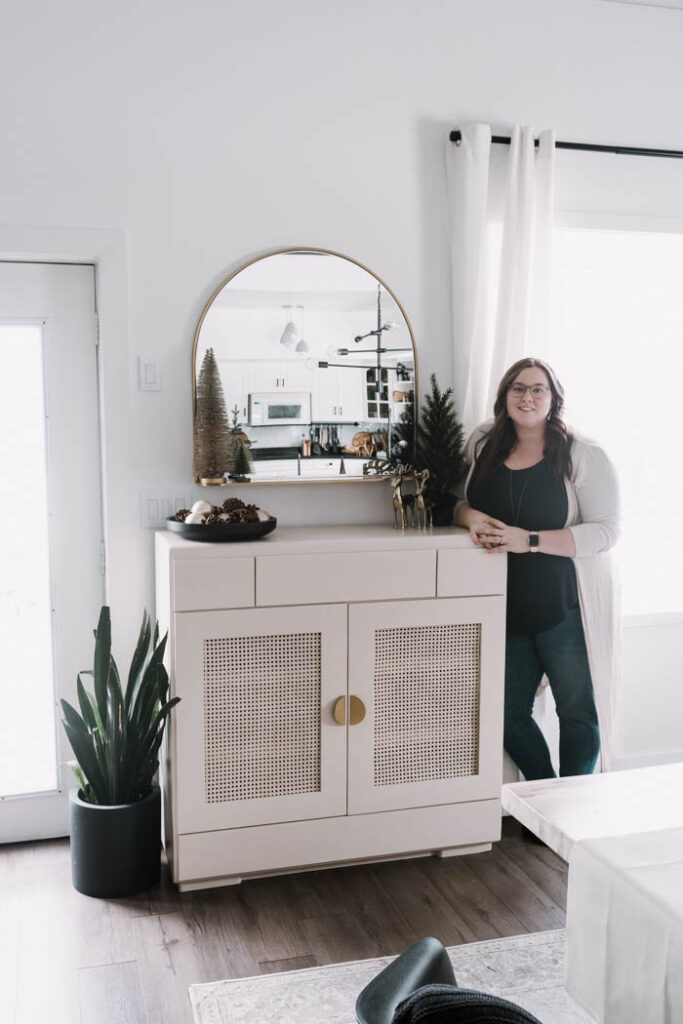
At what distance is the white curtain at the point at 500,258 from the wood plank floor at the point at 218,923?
1.50 m

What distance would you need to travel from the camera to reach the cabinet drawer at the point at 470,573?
9.46ft

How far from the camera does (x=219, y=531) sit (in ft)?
8.92

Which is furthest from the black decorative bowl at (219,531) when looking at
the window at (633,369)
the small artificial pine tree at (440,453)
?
the window at (633,369)

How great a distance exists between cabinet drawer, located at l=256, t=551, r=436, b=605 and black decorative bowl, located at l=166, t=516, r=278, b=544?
0.10m

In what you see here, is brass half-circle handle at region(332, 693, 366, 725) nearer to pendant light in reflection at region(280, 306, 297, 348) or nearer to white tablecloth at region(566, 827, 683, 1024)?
pendant light in reflection at region(280, 306, 297, 348)

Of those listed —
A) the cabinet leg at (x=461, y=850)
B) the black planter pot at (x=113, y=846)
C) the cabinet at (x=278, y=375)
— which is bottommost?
the cabinet leg at (x=461, y=850)

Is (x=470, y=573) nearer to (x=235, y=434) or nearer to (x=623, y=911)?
(x=235, y=434)

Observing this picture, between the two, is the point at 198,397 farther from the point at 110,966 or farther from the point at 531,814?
the point at 531,814

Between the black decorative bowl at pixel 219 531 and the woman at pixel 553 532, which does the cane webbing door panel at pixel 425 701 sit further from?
the black decorative bowl at pixel 219 531

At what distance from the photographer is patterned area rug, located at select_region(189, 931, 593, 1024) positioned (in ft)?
7.12

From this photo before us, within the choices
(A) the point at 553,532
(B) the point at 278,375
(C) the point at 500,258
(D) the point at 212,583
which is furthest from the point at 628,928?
(C) the point at 500,258

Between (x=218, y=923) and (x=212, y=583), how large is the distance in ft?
3.08

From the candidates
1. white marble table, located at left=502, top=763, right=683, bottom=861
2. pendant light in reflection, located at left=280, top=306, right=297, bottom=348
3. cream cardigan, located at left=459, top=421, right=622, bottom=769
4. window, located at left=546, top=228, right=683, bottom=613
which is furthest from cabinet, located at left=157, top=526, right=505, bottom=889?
white marble table, located at left=502, top=763, right=683, bottom=861

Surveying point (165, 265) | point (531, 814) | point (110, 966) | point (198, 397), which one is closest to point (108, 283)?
point (165, 265)
